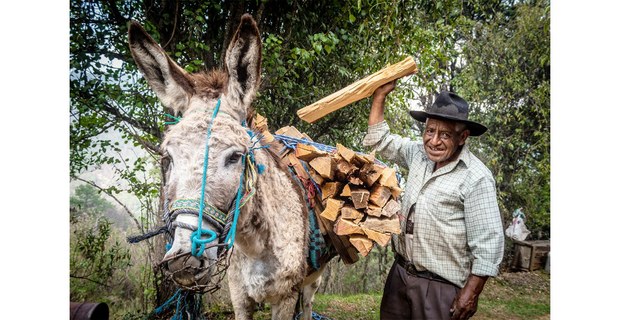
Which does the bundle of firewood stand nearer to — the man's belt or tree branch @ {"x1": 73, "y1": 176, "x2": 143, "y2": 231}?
the man's belt

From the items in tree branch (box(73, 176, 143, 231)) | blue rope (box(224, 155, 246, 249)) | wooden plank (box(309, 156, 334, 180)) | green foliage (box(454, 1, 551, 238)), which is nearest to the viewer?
blue rope (box(224, 155, 246, 249))

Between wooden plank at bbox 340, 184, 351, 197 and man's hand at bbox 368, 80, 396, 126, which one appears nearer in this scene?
wooden plank at bbox 340, 184, 351, 197

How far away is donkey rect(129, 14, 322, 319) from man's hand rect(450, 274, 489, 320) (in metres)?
0.79

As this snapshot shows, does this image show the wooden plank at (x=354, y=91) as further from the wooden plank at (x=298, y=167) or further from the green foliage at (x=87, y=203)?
A: the green foliage at (x=87, y=203)

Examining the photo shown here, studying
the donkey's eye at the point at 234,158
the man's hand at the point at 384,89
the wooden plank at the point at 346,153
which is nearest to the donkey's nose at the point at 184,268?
the donkey's eye at the point at 234,158

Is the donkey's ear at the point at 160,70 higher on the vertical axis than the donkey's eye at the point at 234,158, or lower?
higher

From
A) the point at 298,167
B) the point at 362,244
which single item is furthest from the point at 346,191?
the point at 298,167

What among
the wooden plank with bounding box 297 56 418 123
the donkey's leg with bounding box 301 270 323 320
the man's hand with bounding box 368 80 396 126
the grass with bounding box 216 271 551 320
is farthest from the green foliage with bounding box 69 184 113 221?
the man's hand with bounding box 368 80 396 126

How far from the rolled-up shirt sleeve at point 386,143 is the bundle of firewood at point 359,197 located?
0.37 m

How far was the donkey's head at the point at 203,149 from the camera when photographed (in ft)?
4.16

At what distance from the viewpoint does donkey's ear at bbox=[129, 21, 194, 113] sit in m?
1.65

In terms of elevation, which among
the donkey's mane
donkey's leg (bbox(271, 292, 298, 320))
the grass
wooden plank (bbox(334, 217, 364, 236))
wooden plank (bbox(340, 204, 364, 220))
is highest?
the donkey's mane
